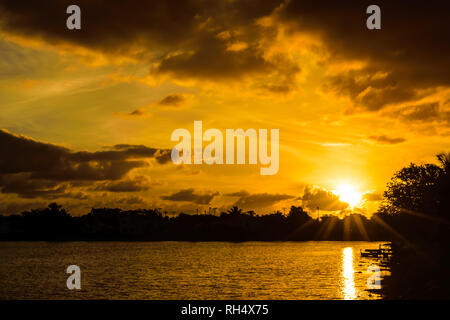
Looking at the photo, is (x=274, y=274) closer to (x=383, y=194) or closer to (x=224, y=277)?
(x=224, y=277)

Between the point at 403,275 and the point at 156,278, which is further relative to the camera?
the point at 156,278

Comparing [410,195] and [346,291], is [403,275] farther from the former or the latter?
[410,195]

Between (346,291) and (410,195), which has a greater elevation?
(410,195)

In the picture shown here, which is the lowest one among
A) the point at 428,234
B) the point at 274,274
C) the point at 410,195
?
the point at 274,274

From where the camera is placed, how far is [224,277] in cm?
10469

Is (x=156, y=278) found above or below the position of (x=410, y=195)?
below

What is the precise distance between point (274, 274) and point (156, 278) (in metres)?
25.8

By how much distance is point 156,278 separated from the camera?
4097 inches

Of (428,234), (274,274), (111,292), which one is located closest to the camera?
(111,292)
